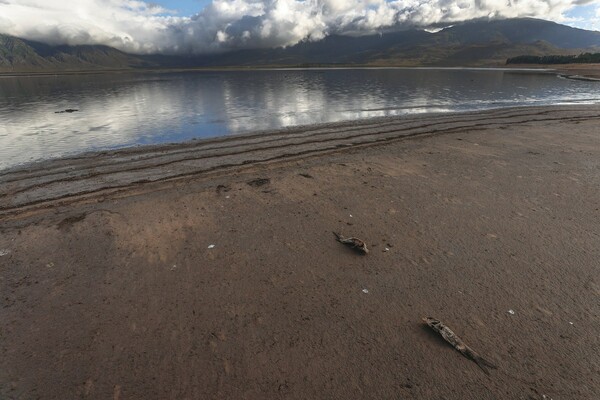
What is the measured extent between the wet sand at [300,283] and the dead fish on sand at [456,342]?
106 mm

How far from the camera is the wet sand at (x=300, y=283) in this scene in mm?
4715

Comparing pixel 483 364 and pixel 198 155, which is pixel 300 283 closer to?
pixel 483 364

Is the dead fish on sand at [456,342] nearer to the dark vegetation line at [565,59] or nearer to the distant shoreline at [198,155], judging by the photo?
the distant shoreline at [198,155]

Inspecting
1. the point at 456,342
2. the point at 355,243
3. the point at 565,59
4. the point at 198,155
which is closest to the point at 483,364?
the point at 456,342

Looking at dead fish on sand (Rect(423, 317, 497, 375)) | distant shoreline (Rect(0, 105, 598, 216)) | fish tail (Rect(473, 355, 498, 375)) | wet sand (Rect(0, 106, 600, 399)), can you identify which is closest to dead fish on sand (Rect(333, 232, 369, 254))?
wet sand (Rect(0, 106, 600, 399))

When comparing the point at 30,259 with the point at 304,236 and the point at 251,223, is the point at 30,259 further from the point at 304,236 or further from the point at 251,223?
the point at 304,236

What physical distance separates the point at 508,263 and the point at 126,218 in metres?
9.64

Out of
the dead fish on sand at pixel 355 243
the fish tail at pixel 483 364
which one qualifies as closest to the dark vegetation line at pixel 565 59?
the dead fish on sand at pixel 355 243

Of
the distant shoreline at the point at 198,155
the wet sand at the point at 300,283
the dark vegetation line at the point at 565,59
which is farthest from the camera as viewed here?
the dark vegetation line at the point at 565,59

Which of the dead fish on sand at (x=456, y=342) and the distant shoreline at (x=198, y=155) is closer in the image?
the dead fish on sand at (x=456, y=342)

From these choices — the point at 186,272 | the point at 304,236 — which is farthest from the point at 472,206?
the point at 186,272

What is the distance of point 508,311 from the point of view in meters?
5.78

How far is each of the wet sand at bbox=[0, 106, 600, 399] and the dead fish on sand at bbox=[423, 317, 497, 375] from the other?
0.35 feet

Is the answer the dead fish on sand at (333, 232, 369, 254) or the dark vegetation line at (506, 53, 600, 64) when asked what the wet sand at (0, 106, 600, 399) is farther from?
the dark vegetation line at (506, 53, 600, 64)
